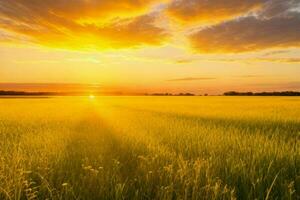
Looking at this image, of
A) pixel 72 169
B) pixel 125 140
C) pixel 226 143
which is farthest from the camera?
pixel 125 140

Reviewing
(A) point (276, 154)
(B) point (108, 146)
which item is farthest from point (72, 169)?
(A) point (276, 154)

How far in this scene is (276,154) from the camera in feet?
16.2

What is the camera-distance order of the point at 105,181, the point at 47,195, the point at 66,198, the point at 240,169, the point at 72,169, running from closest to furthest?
1. the point at 66,198
2. the point at 47,195
3. the point at 105,181
4. the point at 240,169
5. the point at 72,169

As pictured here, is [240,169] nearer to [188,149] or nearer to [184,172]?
[184,172]

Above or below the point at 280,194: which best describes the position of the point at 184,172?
above

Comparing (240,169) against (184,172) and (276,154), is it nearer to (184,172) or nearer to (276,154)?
(184,172)

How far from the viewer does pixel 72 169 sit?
416 cm

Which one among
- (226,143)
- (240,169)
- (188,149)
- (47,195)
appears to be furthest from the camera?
(226,143)

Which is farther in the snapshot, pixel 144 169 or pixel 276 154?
pixel 276 154

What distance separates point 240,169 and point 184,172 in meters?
0.96

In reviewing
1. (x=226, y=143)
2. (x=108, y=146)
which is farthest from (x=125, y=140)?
(x=226, y=143)

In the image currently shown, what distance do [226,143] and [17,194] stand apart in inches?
172

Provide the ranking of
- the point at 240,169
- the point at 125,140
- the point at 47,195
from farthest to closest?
the point at 125,140
the point at 240,169
the point at 47,195

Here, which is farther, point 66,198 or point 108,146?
point 108,146
